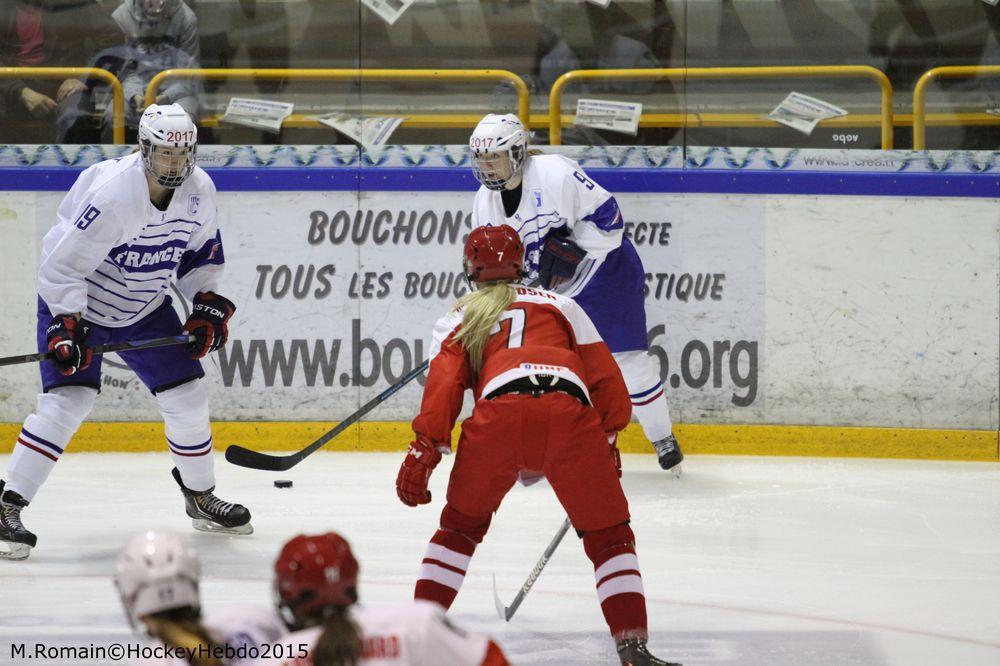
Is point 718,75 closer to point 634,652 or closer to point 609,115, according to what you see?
point 609,115

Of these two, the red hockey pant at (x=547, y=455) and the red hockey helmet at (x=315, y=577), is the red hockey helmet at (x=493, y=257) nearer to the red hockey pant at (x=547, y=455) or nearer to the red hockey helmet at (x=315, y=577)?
the red hockey pant at (x=547, y=455)

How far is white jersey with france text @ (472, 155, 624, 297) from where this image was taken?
180 inches

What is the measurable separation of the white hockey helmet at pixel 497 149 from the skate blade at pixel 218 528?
1318mm

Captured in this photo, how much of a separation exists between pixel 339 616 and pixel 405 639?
0.26 feet

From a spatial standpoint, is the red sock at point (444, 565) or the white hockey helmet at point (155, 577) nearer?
the white hockey helmet at point (155, 577)

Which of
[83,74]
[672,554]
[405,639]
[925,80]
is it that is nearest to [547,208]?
[672,554]

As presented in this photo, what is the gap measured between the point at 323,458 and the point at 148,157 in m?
1.96

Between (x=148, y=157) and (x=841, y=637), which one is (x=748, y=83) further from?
(x=841, y=637)

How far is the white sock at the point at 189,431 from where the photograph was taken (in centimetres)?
409

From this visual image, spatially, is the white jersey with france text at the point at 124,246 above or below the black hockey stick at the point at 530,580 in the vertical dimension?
above

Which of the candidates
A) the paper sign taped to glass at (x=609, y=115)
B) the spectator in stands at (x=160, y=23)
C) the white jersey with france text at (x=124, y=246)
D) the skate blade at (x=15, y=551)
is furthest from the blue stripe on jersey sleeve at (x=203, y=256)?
the paper sign taped to glass at (x=609, y=115)

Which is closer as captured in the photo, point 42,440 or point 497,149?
point 42,440

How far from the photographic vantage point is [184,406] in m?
4.09

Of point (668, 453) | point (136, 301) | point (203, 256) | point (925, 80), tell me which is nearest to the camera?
point (136, 301)
